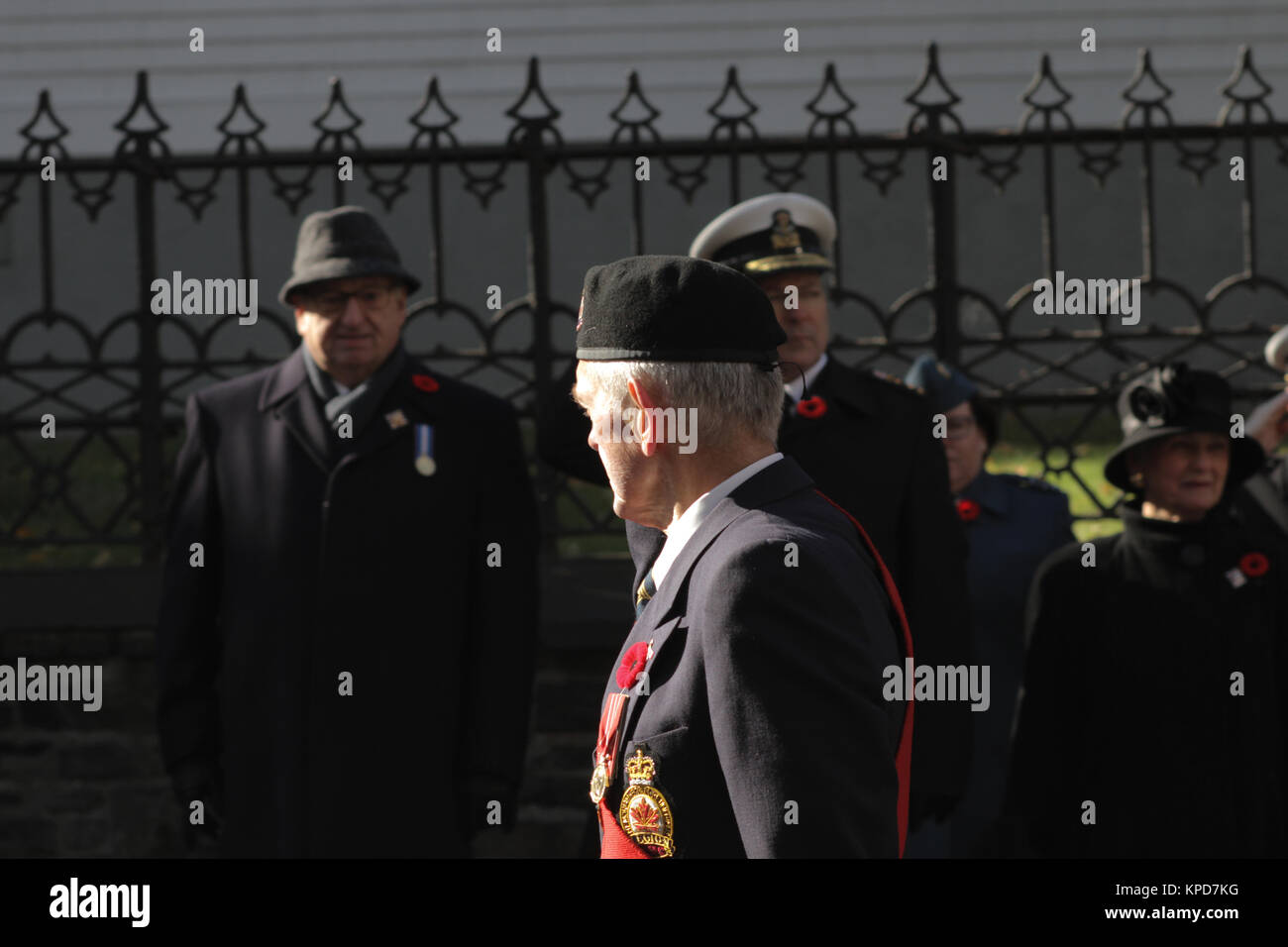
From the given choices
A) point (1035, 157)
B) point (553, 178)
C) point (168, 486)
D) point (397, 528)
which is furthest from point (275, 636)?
point (1035, 157)

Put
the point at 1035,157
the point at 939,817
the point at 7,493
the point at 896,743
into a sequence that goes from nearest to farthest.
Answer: the point at 896,743, the point at 939,817, the point at 7,493, the point at 1035,157

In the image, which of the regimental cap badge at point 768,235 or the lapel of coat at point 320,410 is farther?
the lapel of coat at point 320,410

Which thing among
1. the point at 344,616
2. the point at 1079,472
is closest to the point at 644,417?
the point at 344,616

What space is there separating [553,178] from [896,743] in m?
8.62

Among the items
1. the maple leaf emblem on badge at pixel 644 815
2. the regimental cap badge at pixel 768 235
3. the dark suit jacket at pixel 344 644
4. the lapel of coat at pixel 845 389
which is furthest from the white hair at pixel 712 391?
the dark suit jacket at pixel 344 644

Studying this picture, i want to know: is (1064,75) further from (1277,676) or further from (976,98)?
(1277,676)

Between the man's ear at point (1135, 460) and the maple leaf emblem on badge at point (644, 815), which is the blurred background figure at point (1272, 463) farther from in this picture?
the maple leaf emblem on badge at point (644, 815)

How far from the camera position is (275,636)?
154 inches

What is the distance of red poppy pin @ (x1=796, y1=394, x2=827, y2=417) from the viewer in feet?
11.7

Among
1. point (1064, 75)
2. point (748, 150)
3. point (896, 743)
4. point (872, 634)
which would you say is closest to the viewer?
point (872, 634)

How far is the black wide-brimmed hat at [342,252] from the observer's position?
4.03 m

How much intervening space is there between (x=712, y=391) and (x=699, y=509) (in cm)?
17

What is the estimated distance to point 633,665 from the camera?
2076 mm

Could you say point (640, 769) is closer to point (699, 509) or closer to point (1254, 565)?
point (699, 509)
